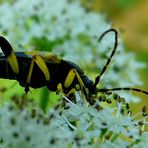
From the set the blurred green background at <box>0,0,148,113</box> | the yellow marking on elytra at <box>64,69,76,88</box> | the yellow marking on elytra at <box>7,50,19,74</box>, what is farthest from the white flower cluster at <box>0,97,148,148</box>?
the blurred green background at <box>0,0,148,113</box>

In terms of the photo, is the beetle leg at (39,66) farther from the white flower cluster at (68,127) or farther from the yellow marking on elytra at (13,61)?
the white flower cluster at (68,127)

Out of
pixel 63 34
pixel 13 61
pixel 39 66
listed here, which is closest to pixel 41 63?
pixel 39 66

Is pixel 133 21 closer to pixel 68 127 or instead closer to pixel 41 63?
pixel 41 63

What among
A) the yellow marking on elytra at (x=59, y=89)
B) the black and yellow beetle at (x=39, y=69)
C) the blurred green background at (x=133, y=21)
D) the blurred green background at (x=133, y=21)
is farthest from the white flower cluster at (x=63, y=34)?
the blurred green background at (x=133, y=21)

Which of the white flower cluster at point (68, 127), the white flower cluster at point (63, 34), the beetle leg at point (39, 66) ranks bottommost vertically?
the white flower cluster at point (68, 127)

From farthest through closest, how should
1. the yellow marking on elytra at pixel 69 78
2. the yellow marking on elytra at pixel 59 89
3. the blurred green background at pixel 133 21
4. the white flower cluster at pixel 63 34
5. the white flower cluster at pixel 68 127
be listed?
the blurred green background at pixel 133 21 → the white flower cluster at pixel 63 34 → the yellow marking on elytra at pixel 69 78 → the yellow marking on elytra at pixel 59 89 → the white flower cluster at pixel 68 127

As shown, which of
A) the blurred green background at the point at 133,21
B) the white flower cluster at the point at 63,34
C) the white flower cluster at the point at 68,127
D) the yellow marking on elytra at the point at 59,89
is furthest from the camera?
the blurred green background at the point at 133,21

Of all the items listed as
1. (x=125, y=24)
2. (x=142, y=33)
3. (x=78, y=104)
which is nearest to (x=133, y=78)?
(x=78, y=104)

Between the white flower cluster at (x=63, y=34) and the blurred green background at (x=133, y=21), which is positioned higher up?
the blurred green background at (x=133, y=21)
